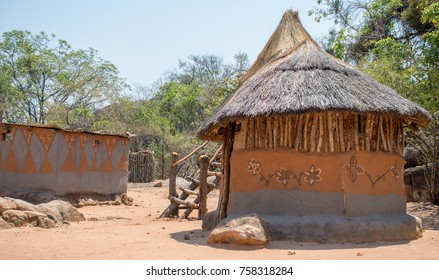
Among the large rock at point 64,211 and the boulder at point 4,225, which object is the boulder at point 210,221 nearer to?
the large rock at point 64,211

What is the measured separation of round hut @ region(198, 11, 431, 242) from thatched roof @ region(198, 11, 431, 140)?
18 millimetres

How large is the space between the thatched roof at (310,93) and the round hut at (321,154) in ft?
0.06

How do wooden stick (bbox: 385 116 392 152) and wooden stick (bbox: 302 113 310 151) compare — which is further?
wooden stick (bbox: 385 116 392 152)

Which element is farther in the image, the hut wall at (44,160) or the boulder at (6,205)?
the hut wall at (44,160)

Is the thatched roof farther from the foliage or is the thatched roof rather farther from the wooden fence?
the wooden fence

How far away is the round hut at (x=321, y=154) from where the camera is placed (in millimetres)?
8148

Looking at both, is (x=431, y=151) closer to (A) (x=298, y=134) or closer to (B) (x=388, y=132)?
(B) (x=388, y=132)

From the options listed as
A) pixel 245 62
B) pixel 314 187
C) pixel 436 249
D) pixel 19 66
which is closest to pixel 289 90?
pixel 314 187

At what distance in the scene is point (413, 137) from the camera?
14117mm

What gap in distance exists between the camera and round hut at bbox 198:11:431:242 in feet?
26.7

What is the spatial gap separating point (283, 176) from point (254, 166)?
59 centimetres

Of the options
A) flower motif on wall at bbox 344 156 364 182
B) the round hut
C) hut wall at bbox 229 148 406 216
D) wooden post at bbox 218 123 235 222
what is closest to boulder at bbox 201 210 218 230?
wooden post at bbox 218 123 235 222

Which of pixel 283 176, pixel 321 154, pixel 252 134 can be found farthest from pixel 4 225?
pixel 321 154

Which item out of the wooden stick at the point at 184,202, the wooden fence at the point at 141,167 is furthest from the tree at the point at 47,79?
the wooden stick at the point at 184,202
